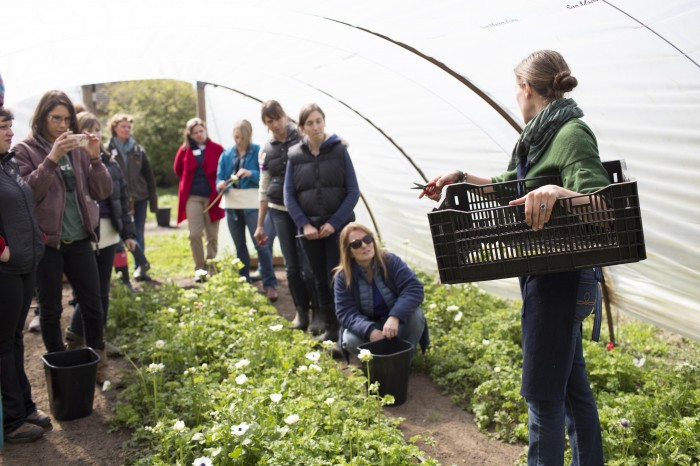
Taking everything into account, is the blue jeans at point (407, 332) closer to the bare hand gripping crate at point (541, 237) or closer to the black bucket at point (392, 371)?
the black bucket at point (392, 371)

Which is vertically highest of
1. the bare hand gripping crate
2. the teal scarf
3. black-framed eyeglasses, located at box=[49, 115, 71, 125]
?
black-framed eyeglasses, located at box=[49, 115, 71, 125]

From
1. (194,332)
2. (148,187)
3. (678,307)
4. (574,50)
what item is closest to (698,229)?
(678,307)

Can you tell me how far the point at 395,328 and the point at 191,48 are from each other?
3960 mm

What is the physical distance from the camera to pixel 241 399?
13.1 feet

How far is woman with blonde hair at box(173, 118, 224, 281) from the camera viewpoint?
8336 mm

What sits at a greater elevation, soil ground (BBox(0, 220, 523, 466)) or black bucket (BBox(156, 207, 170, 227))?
black bucket (BBox(156, 207, 170, 227))

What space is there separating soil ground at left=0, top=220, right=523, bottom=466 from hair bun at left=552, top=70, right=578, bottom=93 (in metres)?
1.98

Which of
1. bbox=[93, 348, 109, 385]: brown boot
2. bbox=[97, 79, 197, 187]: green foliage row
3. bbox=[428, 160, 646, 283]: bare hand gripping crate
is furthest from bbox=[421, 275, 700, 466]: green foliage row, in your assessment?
bbox=[97, 79, 197, 187]: green foliage row

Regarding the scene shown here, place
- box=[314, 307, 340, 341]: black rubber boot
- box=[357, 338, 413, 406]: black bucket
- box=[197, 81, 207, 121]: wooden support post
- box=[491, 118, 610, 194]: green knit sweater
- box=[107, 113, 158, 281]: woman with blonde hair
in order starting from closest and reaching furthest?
box=[491, 118, 610, 194]: green knit sweater
box=[357, 338, 413, 406]: black bucket
box=[314, 307, 340, 341]: black rubber boot
box=[107, 113, 158, 281]: woman with blonde hair
box=[197, 81, 207, 121]: wooden support post

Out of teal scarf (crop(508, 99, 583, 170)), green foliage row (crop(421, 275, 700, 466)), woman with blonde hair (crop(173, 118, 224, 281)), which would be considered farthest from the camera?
woman with blonde hair (crop(173, 118, 224, 281))

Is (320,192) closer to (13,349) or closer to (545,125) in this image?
(13,349)

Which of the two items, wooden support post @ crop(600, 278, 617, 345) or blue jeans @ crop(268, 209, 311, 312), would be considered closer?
wooden support post @ crop(600, 278, 617, 345)

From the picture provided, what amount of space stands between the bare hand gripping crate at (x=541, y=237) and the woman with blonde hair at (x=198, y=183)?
5.93 meters

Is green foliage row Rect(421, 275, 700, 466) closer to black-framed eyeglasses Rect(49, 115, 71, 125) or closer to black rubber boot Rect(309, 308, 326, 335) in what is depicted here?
black rubber boot Rect(309, 308, 326, 335)
